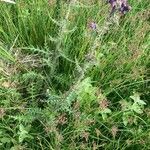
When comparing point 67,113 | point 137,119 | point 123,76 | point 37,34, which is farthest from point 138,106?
point 37,34

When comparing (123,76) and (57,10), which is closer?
(123,76)

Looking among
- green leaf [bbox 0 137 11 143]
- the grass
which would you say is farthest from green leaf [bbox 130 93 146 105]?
green leaf [bbox 0 137 11 143]

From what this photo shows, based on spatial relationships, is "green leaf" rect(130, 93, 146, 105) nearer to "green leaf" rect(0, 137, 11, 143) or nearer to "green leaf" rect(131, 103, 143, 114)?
"green leaf" rect(131, 103, 143, 114)

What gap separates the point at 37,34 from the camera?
2693mm

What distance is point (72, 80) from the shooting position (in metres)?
2.36

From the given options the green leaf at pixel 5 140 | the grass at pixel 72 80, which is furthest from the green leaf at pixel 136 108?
the green leaf at pixel 5 140

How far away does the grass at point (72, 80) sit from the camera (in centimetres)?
215

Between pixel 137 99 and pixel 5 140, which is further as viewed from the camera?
pixel 137 99

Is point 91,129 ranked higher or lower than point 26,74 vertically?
lower

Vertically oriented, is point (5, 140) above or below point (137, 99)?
below

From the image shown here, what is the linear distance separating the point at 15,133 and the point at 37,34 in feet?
2.66

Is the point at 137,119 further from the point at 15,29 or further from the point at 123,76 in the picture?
the point at 15,29

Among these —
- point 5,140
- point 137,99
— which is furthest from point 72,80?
point 5,140

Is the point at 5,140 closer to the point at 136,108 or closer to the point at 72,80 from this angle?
the point at 72,80
